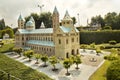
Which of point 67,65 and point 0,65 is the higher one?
point 0,65

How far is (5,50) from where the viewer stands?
175 feet

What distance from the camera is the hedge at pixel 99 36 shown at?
2141 inches

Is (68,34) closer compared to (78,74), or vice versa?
(78,74)

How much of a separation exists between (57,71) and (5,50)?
2940 centimetres

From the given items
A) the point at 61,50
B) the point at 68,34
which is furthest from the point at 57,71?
the point at 68,34

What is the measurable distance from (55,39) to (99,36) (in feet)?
75.6

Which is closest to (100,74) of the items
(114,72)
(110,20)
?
(114,72)

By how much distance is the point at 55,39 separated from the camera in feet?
128

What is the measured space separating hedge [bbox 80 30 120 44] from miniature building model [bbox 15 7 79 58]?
18.0 m

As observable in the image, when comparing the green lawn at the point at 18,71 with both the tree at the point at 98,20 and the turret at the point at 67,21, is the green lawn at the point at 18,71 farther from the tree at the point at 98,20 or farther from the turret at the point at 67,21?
the tree at the point at 98,20

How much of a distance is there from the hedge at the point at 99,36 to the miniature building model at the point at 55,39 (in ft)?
59.2

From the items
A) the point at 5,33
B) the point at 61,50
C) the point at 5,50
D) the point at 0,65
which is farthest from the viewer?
the point at 5,33

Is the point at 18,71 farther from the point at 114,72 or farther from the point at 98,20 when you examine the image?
the point at 98,20

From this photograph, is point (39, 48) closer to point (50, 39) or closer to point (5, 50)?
point (50, 39)
